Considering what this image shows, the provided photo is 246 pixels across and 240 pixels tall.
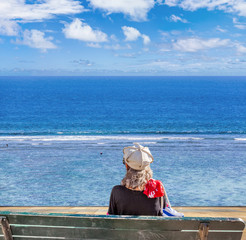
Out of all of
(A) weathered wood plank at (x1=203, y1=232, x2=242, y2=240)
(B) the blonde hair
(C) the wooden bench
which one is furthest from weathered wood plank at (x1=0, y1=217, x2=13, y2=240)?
(A) weathered wood plank at (x1=203, y1=232, x2=242, y2=240)

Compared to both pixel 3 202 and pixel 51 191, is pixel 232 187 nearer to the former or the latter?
pixel 51 191

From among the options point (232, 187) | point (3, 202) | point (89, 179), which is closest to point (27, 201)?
point (3, 202)

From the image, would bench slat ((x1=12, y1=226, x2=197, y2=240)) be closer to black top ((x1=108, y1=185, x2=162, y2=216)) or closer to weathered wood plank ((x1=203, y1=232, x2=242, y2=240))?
weathered wood plank ((x1=203, y1=232, x2=242, y2=240))

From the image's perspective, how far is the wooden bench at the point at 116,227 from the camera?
8.48 ft

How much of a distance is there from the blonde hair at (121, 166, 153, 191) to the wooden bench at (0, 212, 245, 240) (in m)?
0.70

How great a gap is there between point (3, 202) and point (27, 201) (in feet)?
2.70

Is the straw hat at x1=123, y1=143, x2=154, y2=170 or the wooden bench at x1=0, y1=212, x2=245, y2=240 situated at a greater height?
the straw hat at x1=123, y1=143, x2=154, y2=170

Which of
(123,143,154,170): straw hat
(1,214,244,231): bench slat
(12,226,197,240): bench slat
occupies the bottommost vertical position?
(12,226,197,240): bench slat

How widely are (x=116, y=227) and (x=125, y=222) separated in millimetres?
90

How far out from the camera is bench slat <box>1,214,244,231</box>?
2.58 metres

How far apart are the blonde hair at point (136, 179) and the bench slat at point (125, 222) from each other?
2.33 feet

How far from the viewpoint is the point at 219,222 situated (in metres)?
2.55

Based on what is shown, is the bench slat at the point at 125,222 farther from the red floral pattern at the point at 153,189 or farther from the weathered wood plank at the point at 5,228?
the red floral pattern at the point at 153,189

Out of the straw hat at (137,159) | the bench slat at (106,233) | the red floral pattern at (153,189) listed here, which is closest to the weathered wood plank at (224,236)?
the bench slat at (106,233)
